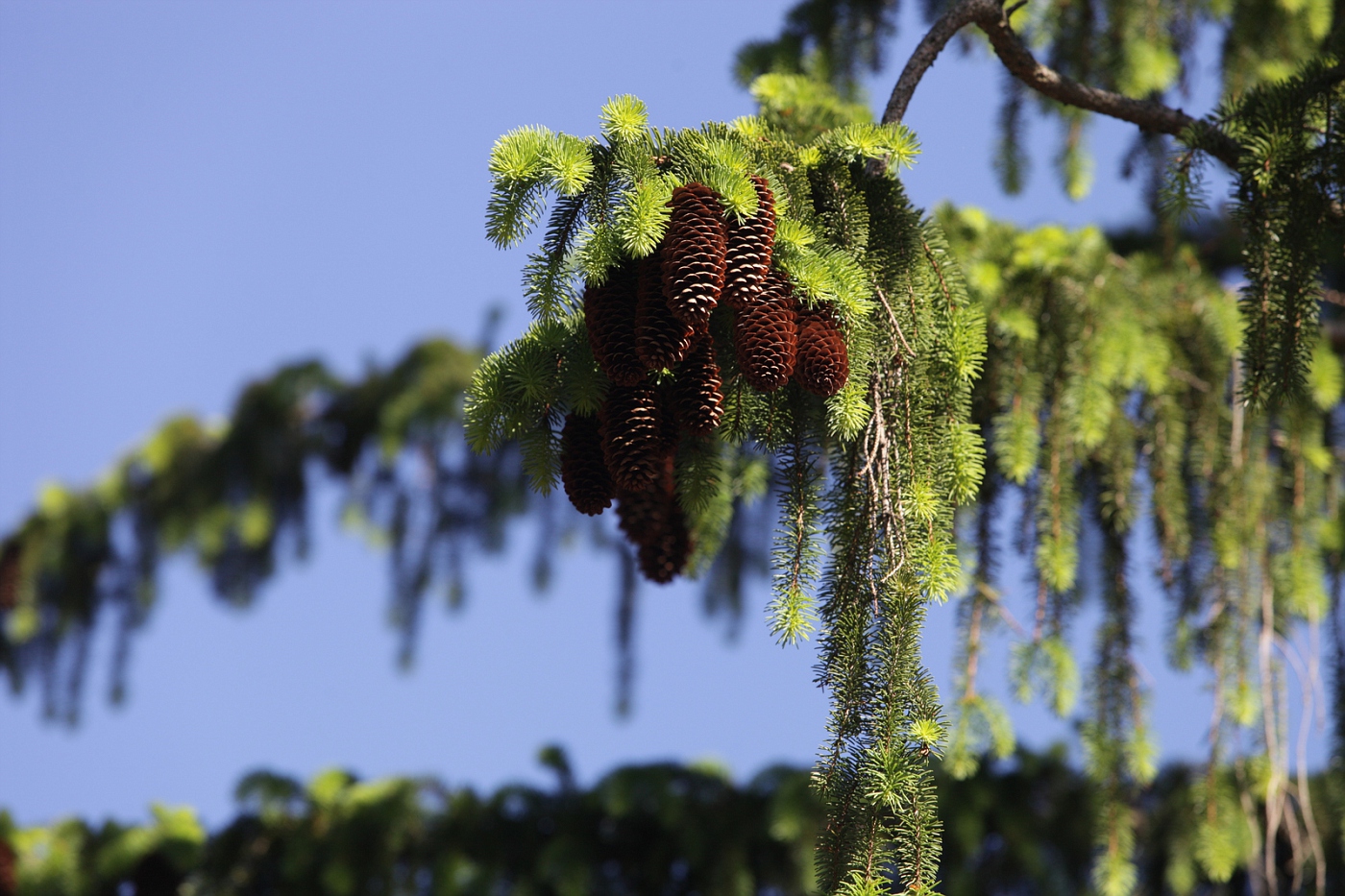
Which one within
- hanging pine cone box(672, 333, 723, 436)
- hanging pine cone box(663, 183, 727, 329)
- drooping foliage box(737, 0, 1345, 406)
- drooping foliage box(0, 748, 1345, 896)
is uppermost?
drooping foliage box(737, 0, 1345, 406)

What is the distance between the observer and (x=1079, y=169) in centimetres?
389

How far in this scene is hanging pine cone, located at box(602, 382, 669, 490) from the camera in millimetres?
1590

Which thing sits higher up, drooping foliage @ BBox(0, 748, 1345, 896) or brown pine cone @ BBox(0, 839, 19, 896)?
drooping foliage @ BBox(0, 748, 1345, 896)

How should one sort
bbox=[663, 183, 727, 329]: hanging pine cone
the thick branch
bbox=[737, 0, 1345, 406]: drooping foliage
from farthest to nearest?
bbox=[737, 0, 1345, 406]: drooping foliage, the thick branch, bbox=[663, 183, 727, 329]: hanging pine cone

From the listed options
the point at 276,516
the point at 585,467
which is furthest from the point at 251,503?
the point at 585,467

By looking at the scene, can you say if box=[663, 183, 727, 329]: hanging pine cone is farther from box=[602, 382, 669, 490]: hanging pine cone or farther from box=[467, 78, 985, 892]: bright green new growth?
box=[602, 382, 669, 490]: hanging pine cone

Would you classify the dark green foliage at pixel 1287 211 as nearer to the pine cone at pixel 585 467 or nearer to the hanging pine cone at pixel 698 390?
the hanging pine cone at pixel 698 390

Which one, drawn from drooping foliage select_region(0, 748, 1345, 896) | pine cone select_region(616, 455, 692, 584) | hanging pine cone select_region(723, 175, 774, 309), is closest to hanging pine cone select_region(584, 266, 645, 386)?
hanging pine cone select_region(723, 175, 774, 309)

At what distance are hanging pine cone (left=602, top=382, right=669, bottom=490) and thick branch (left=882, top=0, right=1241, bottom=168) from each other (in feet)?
2.20

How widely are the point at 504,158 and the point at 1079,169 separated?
2.76 metres

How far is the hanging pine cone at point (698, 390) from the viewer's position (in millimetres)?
1608

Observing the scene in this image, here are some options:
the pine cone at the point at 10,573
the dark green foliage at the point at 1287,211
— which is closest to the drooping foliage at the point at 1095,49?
the dark green foliage at the point at 1287,211

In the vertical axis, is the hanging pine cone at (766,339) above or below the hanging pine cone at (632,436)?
above

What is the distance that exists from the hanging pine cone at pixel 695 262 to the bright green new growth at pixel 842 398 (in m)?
0.03
